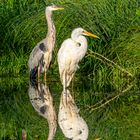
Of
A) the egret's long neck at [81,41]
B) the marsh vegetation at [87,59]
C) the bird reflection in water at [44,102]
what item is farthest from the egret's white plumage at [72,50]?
the bird reflection in water at [44,102]

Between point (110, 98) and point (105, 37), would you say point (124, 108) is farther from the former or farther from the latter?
point (105, 37)

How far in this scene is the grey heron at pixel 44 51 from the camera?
14.9 metres

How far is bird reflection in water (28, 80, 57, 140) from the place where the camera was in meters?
10.5

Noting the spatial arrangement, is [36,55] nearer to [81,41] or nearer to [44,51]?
[44,51]

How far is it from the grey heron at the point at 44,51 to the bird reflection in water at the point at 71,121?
7.11 ft

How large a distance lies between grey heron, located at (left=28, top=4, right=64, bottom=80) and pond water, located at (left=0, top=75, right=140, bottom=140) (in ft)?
1.20

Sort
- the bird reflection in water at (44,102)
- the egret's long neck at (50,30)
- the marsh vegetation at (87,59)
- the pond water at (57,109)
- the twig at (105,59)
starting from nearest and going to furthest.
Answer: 1. the pond water at (57,109)
2. the bird reflection in water at (44,102)
3. the marsh vegetation at (87,59)
4. the twig at (105,59)
5. the egret's long neck at (50,30)

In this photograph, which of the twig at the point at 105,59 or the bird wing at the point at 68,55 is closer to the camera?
the bird wing at the point at 68,55

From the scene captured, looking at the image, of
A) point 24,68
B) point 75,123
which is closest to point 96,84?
point 24,68

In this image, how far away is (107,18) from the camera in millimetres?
14750

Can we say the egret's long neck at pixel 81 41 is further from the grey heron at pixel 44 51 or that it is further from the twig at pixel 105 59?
the grey heron at pixel 44 51

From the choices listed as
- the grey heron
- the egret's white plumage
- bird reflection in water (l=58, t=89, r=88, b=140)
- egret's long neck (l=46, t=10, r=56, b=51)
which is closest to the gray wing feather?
the grey heron

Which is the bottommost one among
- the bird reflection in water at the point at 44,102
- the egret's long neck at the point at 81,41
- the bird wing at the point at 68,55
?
the bird reflection in water at the point at 44,102

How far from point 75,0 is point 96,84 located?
2.13 meters
